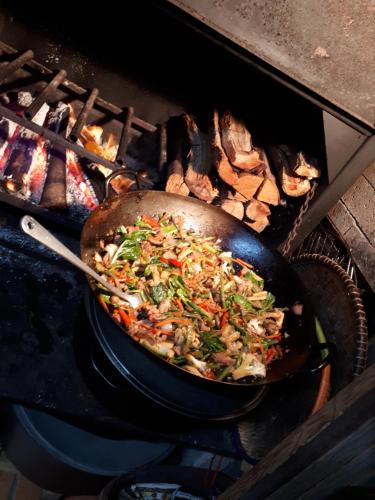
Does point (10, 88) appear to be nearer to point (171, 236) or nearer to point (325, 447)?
point (171, 236)

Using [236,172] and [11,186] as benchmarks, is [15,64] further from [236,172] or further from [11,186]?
[236,172]

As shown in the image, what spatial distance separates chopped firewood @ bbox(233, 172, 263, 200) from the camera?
4.01 meters

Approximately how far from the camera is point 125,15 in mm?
4074

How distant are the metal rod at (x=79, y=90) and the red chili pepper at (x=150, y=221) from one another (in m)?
1.95

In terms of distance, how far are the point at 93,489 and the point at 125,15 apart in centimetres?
425

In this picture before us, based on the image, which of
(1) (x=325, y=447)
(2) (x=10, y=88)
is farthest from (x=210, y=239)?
(2) (x=10, y=88)

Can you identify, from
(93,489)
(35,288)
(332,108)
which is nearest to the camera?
(35,288)

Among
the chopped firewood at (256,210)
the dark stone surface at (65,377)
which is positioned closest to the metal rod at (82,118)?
the dark stone surface at (65,377)

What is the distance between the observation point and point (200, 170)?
4.11 m

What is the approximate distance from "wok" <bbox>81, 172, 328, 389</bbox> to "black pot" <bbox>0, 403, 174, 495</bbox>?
1.29 m

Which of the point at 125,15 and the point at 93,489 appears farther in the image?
the point at 125,15

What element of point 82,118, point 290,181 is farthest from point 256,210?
point 82,118

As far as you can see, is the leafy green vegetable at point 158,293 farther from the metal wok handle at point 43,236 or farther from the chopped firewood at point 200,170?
the chopped firewood at point 200,170

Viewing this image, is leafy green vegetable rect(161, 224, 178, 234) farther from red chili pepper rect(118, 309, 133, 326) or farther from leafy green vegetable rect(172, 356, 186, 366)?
leafy green vegetable rect(172, 356, 186, 366)
